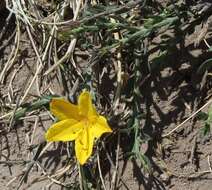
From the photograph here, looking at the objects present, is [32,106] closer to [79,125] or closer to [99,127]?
[79,125]

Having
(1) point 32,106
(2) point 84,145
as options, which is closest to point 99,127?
(2) point 84,145

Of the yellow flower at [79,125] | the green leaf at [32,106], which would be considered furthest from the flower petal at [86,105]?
the green leaf at [32,106]

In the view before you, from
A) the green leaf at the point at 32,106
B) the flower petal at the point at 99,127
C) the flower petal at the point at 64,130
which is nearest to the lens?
the flower petal at the point at 99,127

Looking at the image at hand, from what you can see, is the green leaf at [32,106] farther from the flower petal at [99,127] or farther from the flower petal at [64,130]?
the flower petal at [99,127]

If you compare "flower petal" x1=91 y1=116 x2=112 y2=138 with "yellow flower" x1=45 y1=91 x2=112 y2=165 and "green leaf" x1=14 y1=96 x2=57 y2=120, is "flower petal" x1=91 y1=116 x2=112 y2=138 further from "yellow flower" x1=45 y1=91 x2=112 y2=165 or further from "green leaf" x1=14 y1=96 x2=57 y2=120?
"green leaf" x1=14 y1=96 x2=57 y2=120

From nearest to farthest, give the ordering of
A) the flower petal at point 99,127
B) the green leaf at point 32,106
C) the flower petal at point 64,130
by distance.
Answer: the flower petal at point 99,127
the flower petal at point 64,130
the green leaf at point 32,106

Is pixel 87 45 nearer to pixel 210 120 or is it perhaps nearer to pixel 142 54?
pixel 142 54

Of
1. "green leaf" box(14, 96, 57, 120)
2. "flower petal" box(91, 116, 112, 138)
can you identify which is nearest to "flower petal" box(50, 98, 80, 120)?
"flower petal" box(91, 116, 112, 138)
